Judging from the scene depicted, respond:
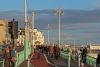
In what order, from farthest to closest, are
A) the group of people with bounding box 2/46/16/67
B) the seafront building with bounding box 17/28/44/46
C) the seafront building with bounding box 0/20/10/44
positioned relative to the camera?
1. the seafront building with bounding box 17/28/44/46
2. the group of people with bounding box 2/46/16/67
3. the seafront building with bounding box 0/20/10/44

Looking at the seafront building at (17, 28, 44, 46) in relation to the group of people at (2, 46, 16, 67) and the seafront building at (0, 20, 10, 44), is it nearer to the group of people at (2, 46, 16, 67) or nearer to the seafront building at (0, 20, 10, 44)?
the seafront building at (0, 20, 10, 44)

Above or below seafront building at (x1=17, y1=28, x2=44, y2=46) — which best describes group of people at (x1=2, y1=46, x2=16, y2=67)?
below

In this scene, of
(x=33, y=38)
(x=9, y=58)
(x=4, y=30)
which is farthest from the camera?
(x=33, y=38)

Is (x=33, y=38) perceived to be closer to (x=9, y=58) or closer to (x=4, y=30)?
(x=4, y=30)

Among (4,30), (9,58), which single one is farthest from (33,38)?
(9,58)

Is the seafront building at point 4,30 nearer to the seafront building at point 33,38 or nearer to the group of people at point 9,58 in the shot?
the group of people at point 9,58

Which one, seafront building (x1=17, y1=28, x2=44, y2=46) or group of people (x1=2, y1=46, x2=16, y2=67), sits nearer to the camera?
group of people (x1=2, y1=46, x2=16, y2=67)

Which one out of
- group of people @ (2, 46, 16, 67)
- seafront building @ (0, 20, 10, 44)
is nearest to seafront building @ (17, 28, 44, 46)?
seafront building @ (0, 20, 10, 44)

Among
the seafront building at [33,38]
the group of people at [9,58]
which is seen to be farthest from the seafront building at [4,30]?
the seafront building at [33,38]

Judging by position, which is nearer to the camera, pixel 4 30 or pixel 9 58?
pixel 9 58

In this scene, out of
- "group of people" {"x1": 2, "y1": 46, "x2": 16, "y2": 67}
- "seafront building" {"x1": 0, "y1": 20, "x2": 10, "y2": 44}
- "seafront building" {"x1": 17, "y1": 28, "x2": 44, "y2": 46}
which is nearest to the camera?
"seafront building" {"x1": 0, "y1": 20, "x2": 10, "y2": 44}

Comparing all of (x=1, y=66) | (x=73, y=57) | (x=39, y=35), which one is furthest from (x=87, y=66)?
(x=39, y=35)

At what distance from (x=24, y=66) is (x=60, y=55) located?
2488 centimetres

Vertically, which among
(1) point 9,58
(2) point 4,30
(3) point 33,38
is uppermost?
(3) point 33,38
